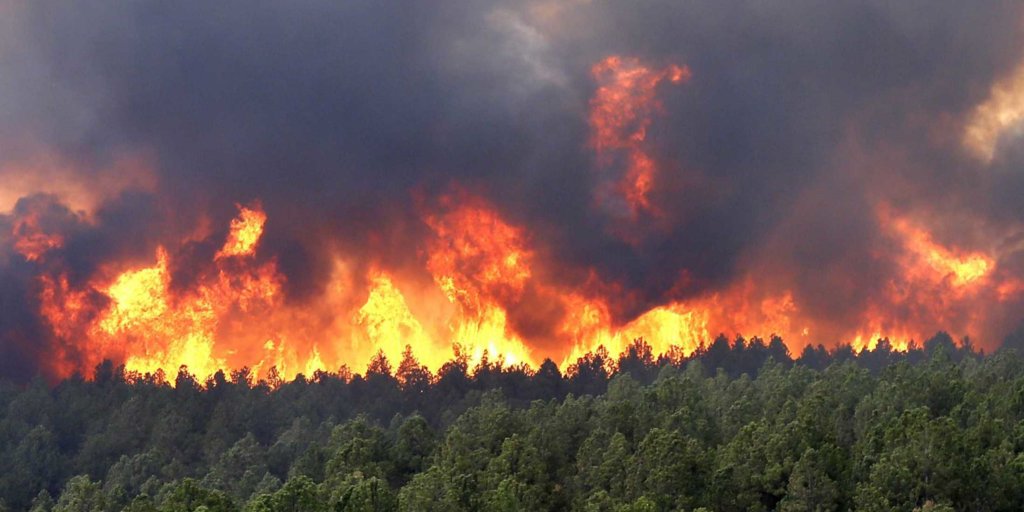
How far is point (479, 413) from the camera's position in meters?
162

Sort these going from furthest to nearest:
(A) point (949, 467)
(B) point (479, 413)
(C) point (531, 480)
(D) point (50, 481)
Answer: (D) point (50, 481) < (B) point (479, 413) < (C) point (531, 480) < (A) point (949, 467)

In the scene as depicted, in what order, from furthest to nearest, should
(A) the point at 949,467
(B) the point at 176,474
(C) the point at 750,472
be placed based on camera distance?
(B) the point at 176,474 → (C) the point at 750,472 → (A) the point at 949,467

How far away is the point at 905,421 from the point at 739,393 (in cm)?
6460

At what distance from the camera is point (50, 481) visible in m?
191

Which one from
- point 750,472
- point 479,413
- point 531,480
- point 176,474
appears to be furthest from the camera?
point 176,474

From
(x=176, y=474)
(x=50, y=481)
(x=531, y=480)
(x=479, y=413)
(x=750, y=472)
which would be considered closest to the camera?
(x=750, y=472)

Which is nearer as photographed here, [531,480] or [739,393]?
[531,480]

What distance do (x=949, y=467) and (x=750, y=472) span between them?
732 inches

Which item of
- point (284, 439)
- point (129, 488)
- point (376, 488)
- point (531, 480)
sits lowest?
point (376, 488)

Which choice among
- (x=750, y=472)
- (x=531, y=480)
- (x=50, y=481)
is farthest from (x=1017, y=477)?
(x=50, y=481)

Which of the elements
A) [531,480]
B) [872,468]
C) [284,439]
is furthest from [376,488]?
[284,439]

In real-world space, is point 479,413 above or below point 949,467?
above

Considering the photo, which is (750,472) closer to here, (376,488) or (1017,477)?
(1017,477)

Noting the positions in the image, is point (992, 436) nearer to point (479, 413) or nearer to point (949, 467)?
point (949, 467)
